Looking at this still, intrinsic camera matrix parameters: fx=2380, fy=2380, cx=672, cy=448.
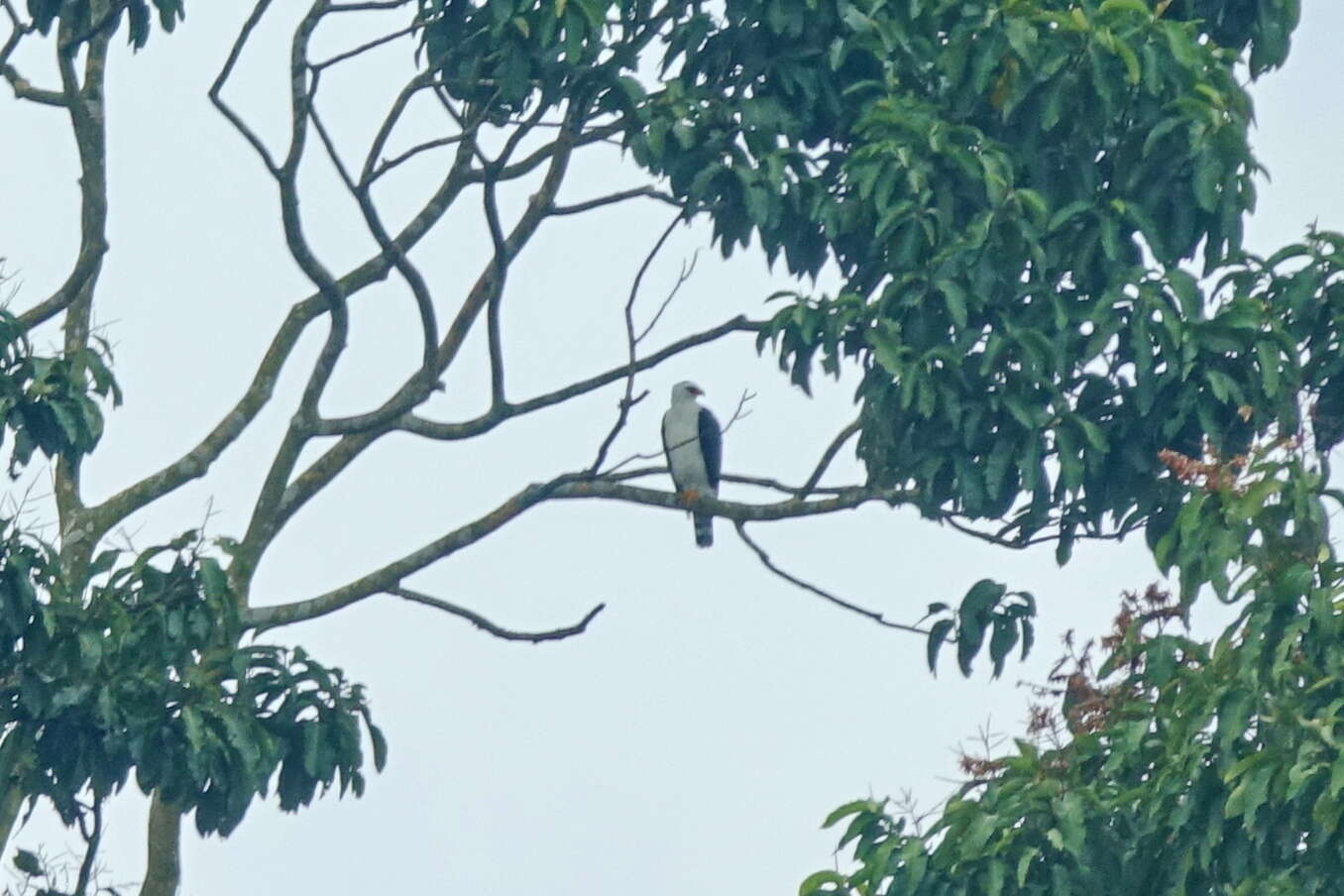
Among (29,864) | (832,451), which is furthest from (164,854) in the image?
(832,451)

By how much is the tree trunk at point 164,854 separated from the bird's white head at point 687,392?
4.60 m

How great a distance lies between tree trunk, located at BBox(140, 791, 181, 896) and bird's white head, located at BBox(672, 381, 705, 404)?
15.1ft

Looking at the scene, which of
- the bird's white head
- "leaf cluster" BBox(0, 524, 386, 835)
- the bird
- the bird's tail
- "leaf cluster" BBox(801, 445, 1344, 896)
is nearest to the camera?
"leaf cluster" BBox(801, 445, 1344, 896)

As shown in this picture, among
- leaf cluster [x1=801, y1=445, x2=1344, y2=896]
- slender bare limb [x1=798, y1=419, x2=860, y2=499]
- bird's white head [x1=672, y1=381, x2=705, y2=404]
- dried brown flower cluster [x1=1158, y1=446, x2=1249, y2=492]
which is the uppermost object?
bird's white head [x1=672, y1=381, x2=705, y2=404]

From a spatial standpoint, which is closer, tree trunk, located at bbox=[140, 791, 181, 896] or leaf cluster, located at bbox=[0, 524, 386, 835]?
leaf cluster, located at bbox=[0, 524, 386, 835]

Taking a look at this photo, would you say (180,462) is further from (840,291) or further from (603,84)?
(840,291)

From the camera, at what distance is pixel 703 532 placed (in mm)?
11969

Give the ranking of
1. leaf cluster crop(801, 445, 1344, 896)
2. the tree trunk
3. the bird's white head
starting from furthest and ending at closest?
the bird's white head → the tree trunk → leaf cluster crop(801, 445, 1344, 896)

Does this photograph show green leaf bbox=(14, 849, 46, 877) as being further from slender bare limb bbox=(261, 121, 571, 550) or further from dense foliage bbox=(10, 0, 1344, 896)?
slender bare limb bbox=(261, 121, 571, 550)

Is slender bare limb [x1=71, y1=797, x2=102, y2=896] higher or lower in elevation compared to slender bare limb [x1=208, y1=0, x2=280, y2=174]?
lower

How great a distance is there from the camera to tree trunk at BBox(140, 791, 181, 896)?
980 cm

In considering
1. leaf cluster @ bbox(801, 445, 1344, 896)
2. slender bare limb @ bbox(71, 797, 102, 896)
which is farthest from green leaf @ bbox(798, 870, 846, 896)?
slender bare limb @ bbox(71, 797, 102, 896)

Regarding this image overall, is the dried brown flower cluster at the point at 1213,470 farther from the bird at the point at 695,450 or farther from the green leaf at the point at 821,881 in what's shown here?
the bird at the point at 695,450

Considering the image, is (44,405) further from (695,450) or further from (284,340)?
(695,450)
